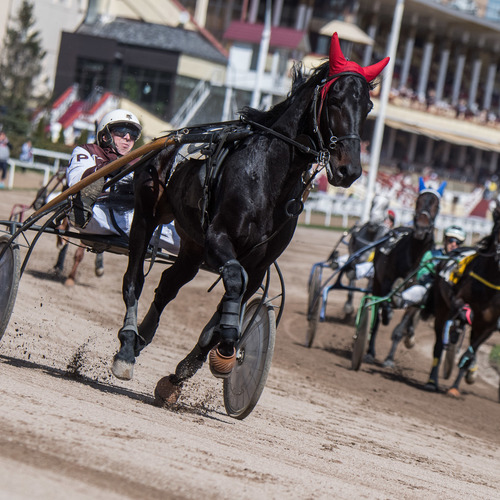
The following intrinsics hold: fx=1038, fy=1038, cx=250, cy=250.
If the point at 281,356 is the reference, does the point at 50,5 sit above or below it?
above

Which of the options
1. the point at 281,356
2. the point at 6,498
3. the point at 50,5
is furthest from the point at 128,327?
the point at 50,5

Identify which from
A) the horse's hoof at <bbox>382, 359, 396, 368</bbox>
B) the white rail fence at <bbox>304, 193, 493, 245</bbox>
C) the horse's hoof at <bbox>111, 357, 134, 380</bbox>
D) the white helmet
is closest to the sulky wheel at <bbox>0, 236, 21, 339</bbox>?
the horse's hoof at <bbox>111, 357, 134, 380</bbox>

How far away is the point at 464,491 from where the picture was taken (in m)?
5.41

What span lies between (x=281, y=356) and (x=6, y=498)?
303 inches

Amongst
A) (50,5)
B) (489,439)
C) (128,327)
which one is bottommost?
(489,439)

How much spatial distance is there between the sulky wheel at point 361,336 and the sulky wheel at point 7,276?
4.78 m

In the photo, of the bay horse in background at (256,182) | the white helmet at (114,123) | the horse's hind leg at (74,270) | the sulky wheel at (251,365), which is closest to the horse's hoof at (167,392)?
the bay horse in background at (256,182)

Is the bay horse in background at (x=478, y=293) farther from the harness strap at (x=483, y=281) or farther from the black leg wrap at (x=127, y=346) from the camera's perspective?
the black leg wrap at (x=127, y=346)

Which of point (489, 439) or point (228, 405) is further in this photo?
point (489, 439)

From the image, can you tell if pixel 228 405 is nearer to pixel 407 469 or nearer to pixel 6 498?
pixel 407 469

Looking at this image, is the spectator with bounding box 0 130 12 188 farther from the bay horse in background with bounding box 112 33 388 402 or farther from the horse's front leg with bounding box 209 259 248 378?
the horse's front leg with bounding box 209 259 248 378

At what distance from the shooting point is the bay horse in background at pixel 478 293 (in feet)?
34.2

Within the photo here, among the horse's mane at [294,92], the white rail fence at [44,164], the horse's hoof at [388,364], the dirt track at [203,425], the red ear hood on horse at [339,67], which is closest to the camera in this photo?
the dirt track at [203,425]

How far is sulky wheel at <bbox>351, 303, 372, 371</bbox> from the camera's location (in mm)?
10680
